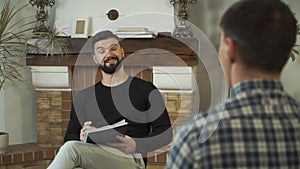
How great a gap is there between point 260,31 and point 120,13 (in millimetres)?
3015

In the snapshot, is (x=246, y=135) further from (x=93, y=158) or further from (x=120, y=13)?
(x=120, y=13)

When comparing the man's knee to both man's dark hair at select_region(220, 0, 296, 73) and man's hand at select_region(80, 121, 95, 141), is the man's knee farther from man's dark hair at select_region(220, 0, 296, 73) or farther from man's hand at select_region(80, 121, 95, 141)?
man's dark hair at select_region(220, 0, 296, 73)

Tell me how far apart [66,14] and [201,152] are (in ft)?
10.6

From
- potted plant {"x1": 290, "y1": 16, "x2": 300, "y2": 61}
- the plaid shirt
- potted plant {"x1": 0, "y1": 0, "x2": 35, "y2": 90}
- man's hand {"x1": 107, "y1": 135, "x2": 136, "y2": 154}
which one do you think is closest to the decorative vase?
potted plant {"x1": 0, "y1": 0, "x2": 35, "y2": 90}

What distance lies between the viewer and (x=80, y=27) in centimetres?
403

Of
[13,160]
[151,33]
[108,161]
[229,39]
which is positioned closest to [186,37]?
A: [151,33]

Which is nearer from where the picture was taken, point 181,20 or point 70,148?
point 70,148

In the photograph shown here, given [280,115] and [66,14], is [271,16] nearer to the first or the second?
[280,115]

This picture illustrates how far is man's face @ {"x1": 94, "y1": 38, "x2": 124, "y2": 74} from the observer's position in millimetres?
3100

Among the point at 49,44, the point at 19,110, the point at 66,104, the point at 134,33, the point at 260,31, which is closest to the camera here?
the point at 260,31

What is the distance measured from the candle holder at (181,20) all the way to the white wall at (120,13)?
5 centimetres

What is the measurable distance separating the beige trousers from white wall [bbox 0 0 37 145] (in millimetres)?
1494

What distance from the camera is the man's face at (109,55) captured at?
310cm

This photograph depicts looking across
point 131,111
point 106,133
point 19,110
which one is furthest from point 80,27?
point 106,133
